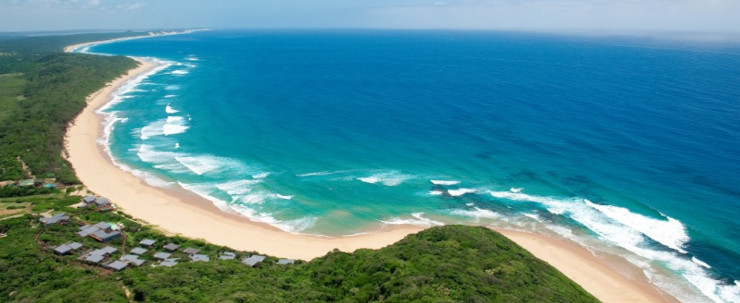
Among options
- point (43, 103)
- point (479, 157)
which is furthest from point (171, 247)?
point (43, 103)

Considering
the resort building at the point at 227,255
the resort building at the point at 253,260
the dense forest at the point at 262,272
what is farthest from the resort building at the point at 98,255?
the resort building at the point at 253,260

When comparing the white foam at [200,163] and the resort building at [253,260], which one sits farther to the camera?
the white foam at [200,163]

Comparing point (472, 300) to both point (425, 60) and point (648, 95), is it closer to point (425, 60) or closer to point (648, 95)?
point (648, 95)

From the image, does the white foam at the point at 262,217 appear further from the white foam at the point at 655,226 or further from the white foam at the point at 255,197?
the white foam at the point at 655,226

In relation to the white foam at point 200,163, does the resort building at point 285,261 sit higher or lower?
lower

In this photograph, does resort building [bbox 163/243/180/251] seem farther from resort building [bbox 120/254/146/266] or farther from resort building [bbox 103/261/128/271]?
resort building [bbox 103/261/128/271]

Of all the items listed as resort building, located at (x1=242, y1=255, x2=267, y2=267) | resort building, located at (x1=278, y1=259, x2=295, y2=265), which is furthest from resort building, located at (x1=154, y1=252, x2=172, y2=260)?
resort building, located at (x1=278, y1=259, x2=295, y2=265)
